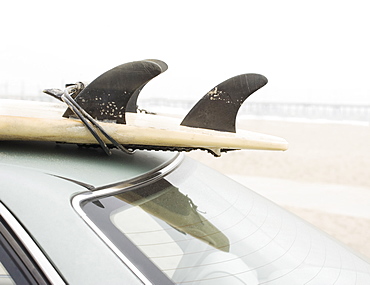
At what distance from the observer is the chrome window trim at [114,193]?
1.00 metres

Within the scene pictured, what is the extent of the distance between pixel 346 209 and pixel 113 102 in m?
6.62

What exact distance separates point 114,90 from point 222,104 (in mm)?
288

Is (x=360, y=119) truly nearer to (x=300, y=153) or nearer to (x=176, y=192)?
(x=300, y=153)

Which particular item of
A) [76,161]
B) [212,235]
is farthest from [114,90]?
[212,235]

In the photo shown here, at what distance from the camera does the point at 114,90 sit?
1275mm

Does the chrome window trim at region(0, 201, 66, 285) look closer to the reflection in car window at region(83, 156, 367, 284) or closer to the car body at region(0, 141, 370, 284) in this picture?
the car body at region(0, 141, 370, 284)

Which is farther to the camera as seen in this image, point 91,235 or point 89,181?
point 89,181

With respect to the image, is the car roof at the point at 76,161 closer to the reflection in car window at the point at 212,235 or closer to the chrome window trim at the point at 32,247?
the reflection in car window at the point at 212,235

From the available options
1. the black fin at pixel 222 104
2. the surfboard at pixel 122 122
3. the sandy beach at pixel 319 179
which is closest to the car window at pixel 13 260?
the surfboard at pixel 122 122

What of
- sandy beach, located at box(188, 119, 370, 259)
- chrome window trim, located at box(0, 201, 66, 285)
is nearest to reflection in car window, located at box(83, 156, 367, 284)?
chrome window trim, located at box(0, 201, 66, 285)

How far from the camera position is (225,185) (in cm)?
177

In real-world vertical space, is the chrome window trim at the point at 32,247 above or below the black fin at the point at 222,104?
below

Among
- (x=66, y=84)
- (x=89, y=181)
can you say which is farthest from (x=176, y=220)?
(x=66, y=84)

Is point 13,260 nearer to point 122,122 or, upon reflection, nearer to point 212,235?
point 122,122
